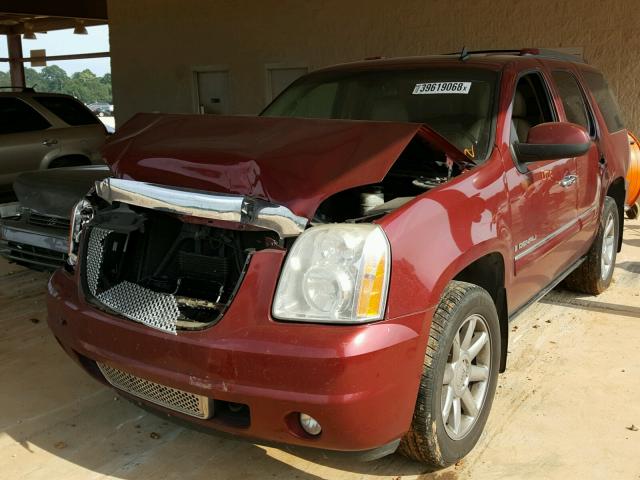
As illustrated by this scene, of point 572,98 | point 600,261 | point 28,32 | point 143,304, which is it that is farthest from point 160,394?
point 28,32

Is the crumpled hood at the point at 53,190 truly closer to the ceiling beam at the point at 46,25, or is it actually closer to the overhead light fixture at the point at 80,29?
the ceiling beam at the point at 46,25

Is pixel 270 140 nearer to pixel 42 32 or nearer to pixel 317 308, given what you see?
pixel 317 308

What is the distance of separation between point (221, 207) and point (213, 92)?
1125 centimetres

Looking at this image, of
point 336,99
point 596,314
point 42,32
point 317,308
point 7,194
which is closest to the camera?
point 317,308

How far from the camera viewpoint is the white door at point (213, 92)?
13125 millimetres

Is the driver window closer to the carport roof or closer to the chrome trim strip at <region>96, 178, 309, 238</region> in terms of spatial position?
the chrome trim strip at <region>96, 178, 309, 238</region>

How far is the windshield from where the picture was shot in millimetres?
3605

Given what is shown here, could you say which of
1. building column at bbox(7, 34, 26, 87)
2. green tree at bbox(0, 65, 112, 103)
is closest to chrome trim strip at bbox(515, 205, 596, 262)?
green tree at bbox(0, 65, 112, 103)

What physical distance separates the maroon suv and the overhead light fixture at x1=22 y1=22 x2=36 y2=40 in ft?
65.1

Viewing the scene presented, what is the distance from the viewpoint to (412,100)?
3.92m

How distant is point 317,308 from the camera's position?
2.38 m

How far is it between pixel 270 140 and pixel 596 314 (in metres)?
3.14

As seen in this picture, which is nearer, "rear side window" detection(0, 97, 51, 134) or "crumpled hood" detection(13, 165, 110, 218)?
"crumpled hood" detection(13, 165, 110, 218)

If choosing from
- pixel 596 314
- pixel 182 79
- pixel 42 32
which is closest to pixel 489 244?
pixel 596 314
